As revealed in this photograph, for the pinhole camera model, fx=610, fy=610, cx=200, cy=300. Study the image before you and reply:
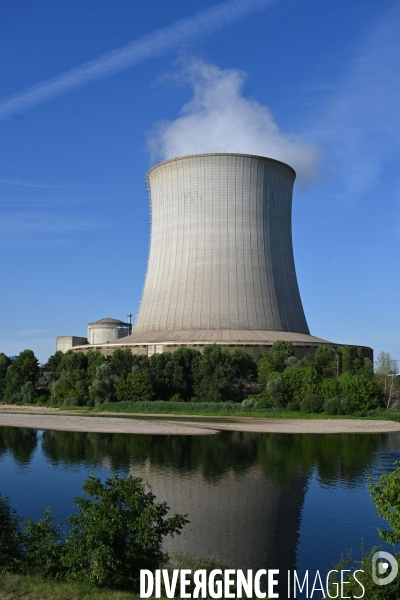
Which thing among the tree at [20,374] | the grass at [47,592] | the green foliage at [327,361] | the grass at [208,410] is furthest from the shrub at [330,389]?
the grass at [47,592]

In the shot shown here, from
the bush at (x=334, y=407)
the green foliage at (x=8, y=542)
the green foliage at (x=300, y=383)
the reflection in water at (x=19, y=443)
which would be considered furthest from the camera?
the green foliage at (x=300, y=383)

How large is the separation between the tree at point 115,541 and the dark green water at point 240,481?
2.35 metres

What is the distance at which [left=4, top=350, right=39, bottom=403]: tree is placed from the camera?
40719 mm

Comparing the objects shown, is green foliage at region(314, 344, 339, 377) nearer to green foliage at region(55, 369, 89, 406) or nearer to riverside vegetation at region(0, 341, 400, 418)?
riverside vegetation at region(0, 341, 400, 418)

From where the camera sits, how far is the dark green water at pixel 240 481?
10305 mm

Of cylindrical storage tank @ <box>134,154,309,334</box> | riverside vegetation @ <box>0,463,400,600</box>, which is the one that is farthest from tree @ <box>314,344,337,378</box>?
riverside vegetation @ <box>0,463,400,600</box>

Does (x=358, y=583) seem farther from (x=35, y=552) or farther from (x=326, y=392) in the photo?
Answer: (x=326, y=392)

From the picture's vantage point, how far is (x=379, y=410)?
30.0 metres

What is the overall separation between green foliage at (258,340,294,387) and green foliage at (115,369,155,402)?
614cm

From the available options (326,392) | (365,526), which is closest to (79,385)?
(326,392)

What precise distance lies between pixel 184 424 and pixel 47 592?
20.2 meters

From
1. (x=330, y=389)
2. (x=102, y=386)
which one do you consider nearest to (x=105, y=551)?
(x=330, y=389)

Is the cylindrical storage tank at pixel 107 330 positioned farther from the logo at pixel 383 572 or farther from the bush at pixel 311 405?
the logo at pixel 383 572

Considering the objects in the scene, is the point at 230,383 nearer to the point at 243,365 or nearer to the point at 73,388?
the point at 243,365
